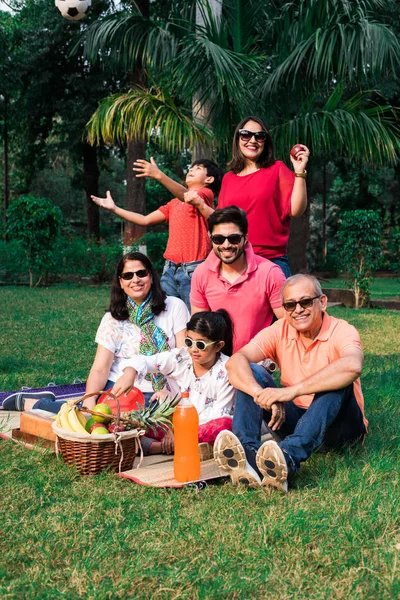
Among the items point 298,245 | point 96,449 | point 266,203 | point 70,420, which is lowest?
point 96,449

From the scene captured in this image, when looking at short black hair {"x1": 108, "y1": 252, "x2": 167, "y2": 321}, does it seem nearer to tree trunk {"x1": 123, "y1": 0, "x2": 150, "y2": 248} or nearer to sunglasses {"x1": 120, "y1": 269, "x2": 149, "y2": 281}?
sunglasses {"x1": 120, "y1": 269, "x2": 149, "y2": 281}

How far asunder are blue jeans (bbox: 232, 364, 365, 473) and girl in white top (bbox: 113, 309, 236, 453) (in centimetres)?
39

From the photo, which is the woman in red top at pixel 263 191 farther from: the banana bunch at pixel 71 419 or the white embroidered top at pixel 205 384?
the banana bunch at pixel 71 419

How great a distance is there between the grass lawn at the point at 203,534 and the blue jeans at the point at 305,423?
0.15 m

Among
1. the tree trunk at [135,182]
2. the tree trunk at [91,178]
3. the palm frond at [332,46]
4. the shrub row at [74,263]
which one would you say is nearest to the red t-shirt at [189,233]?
the palm frond at [332,46]

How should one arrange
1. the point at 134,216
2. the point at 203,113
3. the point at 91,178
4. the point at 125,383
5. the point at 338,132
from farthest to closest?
the point at 91,178, the point at 338,132, the point at 203,113, the point at 134,216, the point at 125,383

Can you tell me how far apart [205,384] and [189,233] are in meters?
1.56

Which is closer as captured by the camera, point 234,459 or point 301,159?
point 234,459

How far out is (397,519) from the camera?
303cm

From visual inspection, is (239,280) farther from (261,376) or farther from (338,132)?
(338,132)

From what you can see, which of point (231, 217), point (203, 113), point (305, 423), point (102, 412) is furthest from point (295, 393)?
point (203, 113)

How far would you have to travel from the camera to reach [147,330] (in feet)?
15.4

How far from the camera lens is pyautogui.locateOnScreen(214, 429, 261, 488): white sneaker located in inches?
132

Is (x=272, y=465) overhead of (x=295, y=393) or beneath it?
beneath
